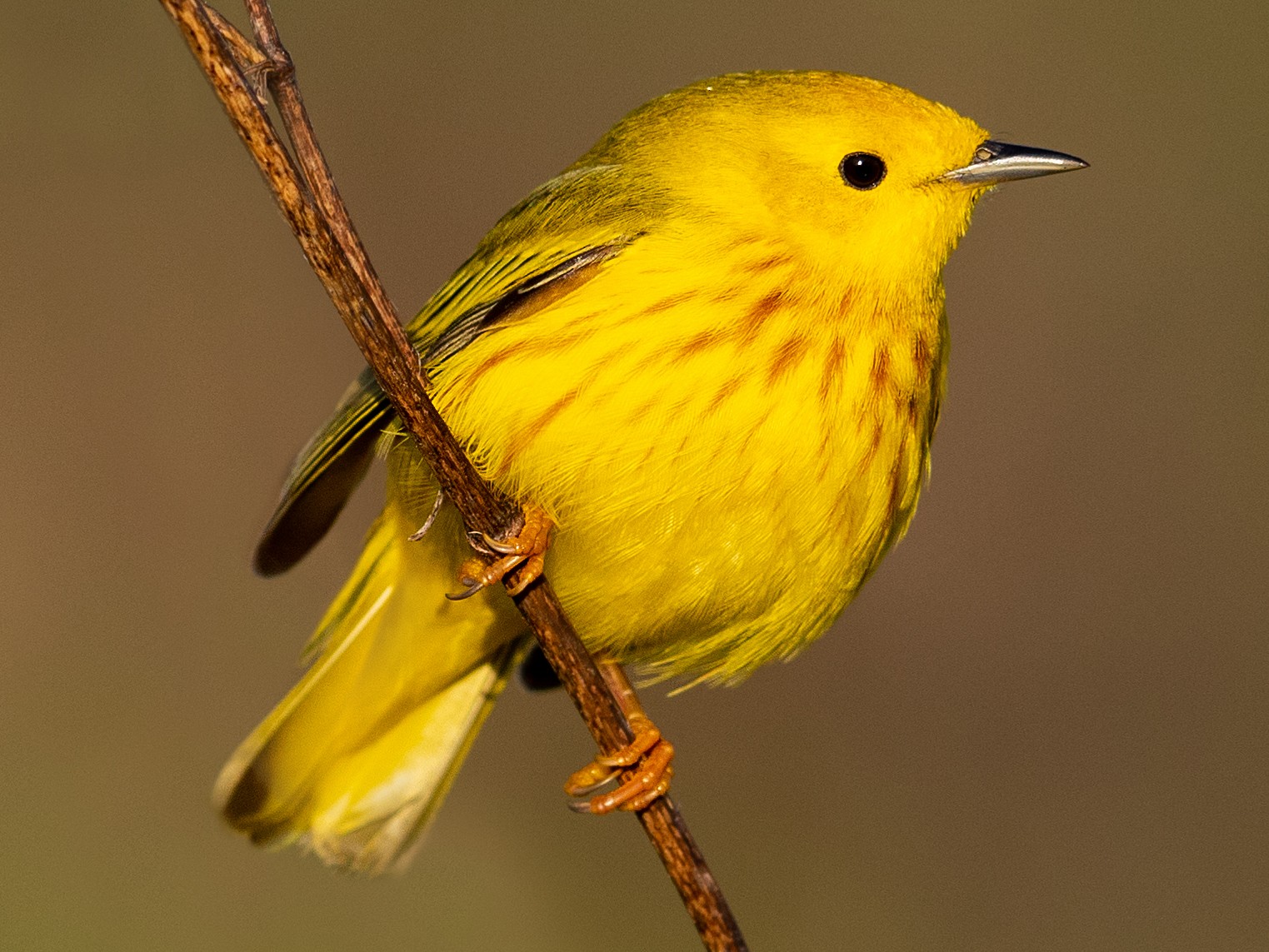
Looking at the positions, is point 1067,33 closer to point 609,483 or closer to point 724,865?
point 724,865

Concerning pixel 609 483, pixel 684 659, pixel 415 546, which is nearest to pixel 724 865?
pixel 684 659

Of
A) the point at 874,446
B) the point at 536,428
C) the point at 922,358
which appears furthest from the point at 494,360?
the point at 922,358

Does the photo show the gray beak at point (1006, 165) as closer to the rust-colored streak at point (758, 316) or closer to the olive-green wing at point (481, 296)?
the rust-colored streak at point (758, 316)

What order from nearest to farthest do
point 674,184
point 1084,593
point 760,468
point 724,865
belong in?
point 760,468 → point 674,184 → point 724,865 → point 1084,593

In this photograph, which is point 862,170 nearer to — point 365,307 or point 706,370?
point 706,370

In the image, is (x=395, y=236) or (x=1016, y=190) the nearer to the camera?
(x=395, y=236)

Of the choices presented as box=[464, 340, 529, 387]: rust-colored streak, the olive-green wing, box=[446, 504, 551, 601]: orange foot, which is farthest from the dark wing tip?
box=[446, 504, 551, 601]: orange foot
